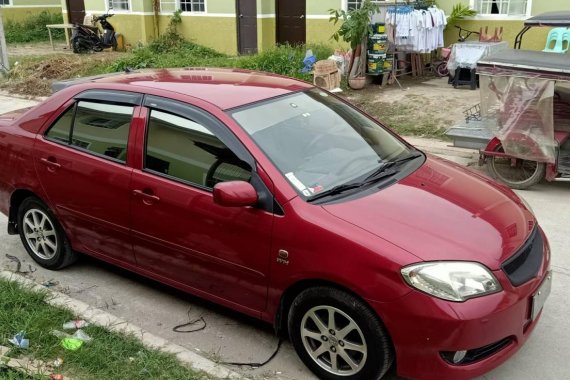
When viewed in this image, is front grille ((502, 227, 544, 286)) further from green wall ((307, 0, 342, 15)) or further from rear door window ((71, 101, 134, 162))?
green wall ((307, 0, 342, 15))

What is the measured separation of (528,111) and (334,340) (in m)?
4.21

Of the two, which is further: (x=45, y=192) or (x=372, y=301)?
(x=45, y=192)

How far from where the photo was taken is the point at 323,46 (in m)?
13.3

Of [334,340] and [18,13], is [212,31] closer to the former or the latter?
[18,13]

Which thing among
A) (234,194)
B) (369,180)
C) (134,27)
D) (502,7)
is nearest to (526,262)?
(369,180)

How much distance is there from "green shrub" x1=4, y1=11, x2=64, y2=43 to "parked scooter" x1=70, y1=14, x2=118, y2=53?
20.5 feet

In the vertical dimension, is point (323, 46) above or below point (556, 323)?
above

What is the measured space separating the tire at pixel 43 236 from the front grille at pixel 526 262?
131 inches

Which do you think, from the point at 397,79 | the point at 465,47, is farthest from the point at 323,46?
the point at 465,47

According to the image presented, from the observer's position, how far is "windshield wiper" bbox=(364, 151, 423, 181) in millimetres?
3635

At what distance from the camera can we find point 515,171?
6859 mm

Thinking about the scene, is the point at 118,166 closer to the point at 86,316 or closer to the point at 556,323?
the point at 86,316

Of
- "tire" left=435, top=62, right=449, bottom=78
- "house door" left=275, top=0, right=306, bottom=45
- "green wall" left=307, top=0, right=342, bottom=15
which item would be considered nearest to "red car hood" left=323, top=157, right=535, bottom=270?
"tire" left=435, top=62, right=449, bottom=78

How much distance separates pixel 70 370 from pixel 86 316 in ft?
2.10
